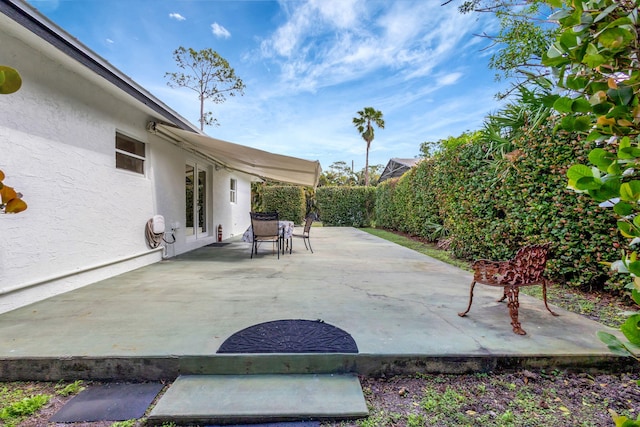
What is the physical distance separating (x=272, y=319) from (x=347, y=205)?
1735 centimetres

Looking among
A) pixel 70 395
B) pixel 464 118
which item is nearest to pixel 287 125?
pixel 464 118

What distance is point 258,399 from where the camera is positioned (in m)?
2.29

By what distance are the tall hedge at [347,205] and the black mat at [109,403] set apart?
18.3 metres

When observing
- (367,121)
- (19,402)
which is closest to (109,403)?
(19,402)

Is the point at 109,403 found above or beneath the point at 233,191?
beneath

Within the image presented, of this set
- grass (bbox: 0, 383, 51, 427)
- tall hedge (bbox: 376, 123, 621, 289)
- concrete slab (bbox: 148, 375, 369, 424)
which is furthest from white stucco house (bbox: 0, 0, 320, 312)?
tall hedge (bbox: 376, 123, 621, 289)

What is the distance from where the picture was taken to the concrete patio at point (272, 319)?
8.47 feet

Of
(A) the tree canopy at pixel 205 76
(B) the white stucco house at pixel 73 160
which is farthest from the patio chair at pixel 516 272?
(A) the tree canopy at pixel 205 76

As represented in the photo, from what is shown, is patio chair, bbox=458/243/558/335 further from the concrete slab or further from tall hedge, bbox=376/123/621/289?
the concrete slab

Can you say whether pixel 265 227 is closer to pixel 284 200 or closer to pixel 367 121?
pixel 284 200

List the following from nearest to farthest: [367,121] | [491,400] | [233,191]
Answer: [491,400] < [233,191] < [367,121]

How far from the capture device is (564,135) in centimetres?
458

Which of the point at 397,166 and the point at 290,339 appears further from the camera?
the point at 397,166

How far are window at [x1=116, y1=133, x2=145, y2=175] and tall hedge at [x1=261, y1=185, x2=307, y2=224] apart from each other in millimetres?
13899
